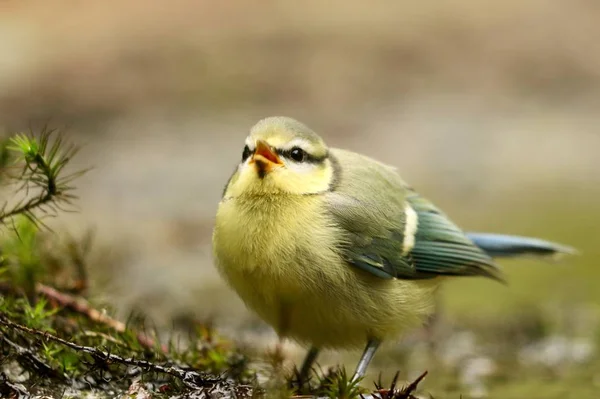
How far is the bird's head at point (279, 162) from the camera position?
3.09m

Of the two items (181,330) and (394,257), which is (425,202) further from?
(181,330)

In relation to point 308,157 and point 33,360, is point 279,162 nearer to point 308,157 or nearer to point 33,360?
point 308,157

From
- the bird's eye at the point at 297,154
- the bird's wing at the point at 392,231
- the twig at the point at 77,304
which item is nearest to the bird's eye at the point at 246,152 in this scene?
the bird's eye at the point at 297,154

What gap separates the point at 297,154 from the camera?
3.18m

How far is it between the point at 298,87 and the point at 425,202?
18.7ft

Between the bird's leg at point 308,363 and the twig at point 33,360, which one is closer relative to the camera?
the twig at point 33,360

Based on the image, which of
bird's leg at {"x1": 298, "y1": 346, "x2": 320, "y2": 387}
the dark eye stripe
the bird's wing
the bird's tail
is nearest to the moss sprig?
the dark eye stripe

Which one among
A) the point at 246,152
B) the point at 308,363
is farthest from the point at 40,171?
the point at 308,363

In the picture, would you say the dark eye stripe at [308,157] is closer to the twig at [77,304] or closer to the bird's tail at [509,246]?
the twig at [77,304]

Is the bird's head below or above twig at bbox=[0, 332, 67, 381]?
above

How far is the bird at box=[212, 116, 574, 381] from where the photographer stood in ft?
9.87

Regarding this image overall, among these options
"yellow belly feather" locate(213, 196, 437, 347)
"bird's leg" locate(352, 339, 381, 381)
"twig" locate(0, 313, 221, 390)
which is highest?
"yellow belly feather" locate(213, 196, 437, 347)

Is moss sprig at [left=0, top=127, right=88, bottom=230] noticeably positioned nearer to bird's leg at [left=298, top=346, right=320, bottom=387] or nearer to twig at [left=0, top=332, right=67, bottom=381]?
twig at [left=0, top=332, right=67, bottom=381]

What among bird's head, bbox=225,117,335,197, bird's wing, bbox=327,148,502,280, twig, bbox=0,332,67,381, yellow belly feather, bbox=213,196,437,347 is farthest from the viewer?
bird's wing, bbox=327,148,502,280
